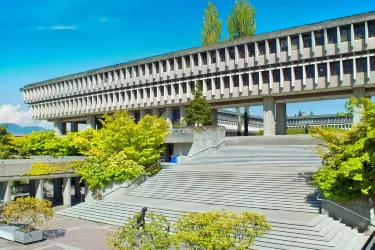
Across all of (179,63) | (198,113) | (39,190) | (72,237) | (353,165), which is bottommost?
(72,237)

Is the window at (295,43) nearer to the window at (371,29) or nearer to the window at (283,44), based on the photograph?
the window at (283,44)

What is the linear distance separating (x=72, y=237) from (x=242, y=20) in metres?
41.8

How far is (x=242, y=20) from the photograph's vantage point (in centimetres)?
5431

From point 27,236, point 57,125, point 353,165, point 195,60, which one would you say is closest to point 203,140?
point 195,60

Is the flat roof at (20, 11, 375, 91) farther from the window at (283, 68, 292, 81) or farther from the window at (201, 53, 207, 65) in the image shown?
the window at (283, 68, 292, 81)

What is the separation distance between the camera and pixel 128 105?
59781mm

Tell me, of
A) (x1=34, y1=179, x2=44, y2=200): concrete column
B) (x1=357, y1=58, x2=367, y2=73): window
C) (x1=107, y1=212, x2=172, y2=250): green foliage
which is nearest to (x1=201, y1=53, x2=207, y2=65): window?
(x1=357, y1=58, x2=367, y2=73): window

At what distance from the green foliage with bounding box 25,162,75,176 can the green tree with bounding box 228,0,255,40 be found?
31675 mm

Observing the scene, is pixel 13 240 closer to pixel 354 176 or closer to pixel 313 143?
pixel 354 176

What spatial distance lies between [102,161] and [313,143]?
1922 cm

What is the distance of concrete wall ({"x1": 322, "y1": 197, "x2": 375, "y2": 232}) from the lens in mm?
18984

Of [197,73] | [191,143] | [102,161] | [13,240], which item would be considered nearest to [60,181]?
[102,161]

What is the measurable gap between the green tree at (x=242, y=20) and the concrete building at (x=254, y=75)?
6.62 metres

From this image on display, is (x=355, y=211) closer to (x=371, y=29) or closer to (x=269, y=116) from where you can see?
(x=371, y=29)
